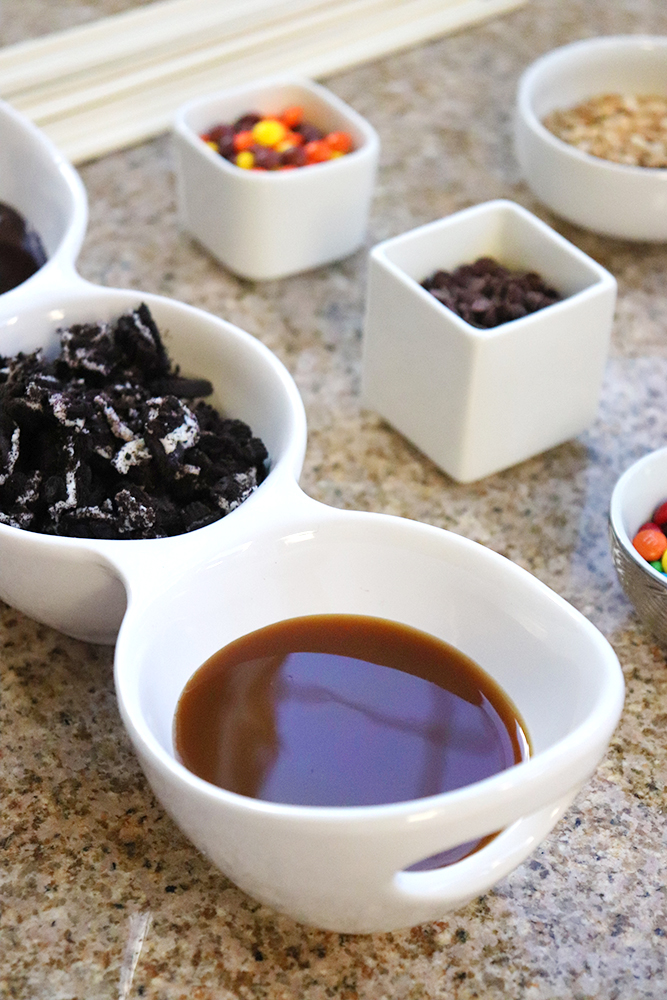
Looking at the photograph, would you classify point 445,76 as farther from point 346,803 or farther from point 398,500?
point 346,803

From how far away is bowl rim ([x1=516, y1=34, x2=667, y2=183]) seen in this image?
1161mm

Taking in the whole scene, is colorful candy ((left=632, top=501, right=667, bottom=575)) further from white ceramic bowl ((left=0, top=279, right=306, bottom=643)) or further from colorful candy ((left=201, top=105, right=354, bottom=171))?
colorful candy ((left=201, top=105, right=354, bottom=171))

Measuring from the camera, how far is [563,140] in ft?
4.19

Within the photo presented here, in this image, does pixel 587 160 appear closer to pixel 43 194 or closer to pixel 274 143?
pixel 274 143

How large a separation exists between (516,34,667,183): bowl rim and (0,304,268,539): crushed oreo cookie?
55cm

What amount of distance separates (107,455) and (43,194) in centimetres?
37

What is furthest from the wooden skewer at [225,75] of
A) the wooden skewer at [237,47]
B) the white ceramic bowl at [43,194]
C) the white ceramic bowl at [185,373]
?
the white ceramic bowl at [185,373]

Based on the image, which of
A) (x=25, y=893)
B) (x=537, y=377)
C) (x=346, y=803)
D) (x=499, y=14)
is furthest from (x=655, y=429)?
(x=499, y=14)

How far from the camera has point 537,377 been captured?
0.96 metres

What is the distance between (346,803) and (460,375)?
42cm

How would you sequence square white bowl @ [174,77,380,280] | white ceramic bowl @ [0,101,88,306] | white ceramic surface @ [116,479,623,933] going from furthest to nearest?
1. square white bowl @ [174,77,380,280]
2. white ceramic bowl @ [0,101,88,306]
3. white ceramic surface @ [116,479,623,933]

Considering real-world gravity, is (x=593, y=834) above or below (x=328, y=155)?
Result: below

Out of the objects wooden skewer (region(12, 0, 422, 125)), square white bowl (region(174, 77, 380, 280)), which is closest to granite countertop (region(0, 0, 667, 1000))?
square white bowl (region(174, 77, 380, 280))

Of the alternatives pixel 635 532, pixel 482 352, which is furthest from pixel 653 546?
pixel 482 352
